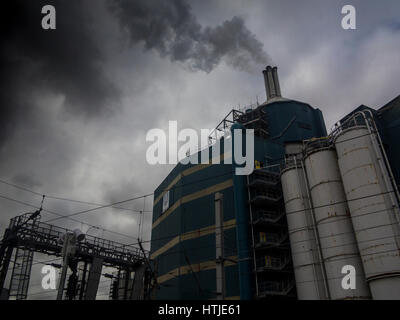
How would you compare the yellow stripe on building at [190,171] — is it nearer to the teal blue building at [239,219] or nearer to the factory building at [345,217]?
the teal blue building at [239,219]

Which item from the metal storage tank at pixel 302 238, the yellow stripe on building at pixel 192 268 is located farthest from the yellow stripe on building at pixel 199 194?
the yellow stripe on building at pixel 192 268

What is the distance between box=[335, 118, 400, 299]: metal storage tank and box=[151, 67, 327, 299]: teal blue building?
1037cm

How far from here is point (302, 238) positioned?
1240 inches

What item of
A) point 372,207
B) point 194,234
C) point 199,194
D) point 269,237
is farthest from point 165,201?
point 372,207

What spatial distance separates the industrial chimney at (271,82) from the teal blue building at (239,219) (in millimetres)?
166

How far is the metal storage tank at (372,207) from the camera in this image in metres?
23.7

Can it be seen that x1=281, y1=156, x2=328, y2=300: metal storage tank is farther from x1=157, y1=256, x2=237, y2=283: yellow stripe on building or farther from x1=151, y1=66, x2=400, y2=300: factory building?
x1=157, y1=256, x2=237, y2=283: yellow stripe on building

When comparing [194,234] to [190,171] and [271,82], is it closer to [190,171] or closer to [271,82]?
[190,171]

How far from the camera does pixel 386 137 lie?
1479 inches

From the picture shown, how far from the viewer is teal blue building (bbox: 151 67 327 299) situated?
3494 centimetres

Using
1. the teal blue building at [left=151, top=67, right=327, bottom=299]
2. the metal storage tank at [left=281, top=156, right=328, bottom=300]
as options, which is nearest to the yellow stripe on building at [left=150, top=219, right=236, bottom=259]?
the teal blue building at [left=151, top=67, right=327, bottom=299]

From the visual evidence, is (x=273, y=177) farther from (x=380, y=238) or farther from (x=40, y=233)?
(x=40, y=233)

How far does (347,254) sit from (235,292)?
502 inches
